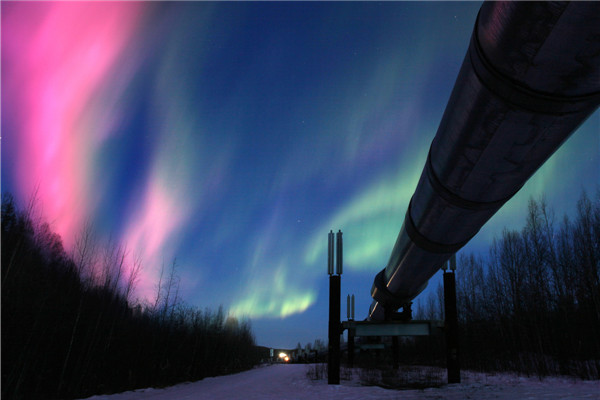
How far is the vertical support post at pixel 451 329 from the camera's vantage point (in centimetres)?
1166

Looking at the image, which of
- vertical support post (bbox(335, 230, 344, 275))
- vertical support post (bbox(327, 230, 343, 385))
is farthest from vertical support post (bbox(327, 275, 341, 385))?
vertical support post (bbox(335, 230, 344, 275))

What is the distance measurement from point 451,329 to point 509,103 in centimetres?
1018

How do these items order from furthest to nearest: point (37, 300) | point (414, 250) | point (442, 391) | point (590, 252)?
point (590, 252)
point (37, 300)
point (442, 391)
point (414, 250)

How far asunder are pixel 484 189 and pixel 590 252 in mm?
24364

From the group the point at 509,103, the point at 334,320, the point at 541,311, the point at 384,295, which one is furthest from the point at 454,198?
the point at 541,311

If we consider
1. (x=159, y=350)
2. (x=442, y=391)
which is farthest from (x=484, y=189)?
(x=159, y=350)

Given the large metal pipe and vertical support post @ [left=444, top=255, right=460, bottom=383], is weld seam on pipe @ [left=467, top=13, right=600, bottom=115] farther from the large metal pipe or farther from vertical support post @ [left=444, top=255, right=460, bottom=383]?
vertical support post @ [left=444, top=255, right=460, bottom=383]

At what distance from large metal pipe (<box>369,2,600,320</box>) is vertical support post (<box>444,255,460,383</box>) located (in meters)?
6.55

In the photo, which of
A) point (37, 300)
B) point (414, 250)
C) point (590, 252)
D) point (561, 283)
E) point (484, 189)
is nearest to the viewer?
point (484, 189)

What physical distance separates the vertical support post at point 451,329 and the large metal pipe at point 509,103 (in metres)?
6.55

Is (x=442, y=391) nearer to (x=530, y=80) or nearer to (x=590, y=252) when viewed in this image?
(x=530, y=80)

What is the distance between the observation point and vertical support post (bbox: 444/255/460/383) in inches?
459

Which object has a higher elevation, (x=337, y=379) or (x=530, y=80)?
(x=530, y=80)

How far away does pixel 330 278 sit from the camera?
40.3ft
